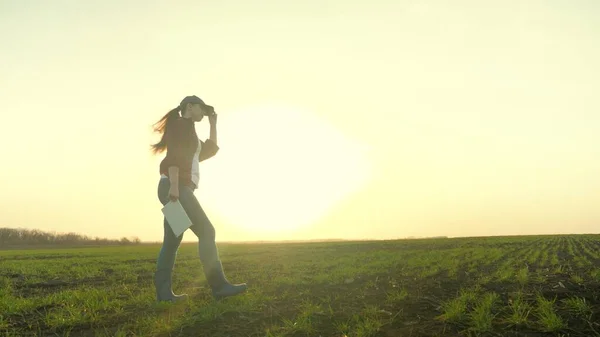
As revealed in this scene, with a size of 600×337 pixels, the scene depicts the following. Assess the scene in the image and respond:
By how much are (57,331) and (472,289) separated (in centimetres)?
556

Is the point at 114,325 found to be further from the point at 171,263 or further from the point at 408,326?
the point at 408,326

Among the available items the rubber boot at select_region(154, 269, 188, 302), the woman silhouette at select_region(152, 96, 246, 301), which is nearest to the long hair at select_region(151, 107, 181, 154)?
the woman silhouette at select_region(152, 96, 246, 301)

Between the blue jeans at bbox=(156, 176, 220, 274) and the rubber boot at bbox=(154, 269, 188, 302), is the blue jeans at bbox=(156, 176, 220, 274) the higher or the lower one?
the higher one

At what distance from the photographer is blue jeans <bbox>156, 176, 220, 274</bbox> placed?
607 centimetres

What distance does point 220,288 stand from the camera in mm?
6195

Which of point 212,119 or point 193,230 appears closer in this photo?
point 193,230

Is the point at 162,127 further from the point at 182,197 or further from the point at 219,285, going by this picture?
the point at 219,285

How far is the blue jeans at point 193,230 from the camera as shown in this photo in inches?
239

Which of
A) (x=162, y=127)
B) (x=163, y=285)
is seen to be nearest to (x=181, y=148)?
(x=162, y=127)

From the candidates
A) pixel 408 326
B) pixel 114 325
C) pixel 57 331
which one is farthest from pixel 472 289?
pixel 57 331

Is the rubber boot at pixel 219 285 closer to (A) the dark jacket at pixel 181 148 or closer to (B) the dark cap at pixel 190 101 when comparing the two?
(A) the dark jacket at pixel 181 148

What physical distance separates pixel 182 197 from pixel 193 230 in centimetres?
52

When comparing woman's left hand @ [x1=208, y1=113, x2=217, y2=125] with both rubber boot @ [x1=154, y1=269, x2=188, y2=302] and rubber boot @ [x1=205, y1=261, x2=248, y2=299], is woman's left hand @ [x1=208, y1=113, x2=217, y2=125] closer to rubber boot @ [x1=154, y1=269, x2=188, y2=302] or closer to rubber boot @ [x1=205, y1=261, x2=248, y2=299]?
rubber boot @ [x1=205, y1=261, x2=248, y2=299]

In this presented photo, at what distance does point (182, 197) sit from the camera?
6051mm
